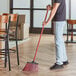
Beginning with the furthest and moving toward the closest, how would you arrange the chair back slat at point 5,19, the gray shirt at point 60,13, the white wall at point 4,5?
the white wall at point 4,5, the gray shirt at point 60,13, the chair back slat at point 5,19

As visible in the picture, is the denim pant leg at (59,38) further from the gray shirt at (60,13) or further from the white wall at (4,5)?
the white wall at (4,5)

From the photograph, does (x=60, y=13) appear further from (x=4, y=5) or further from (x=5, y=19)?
(x=4, y=5)

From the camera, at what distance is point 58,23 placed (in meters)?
4.16

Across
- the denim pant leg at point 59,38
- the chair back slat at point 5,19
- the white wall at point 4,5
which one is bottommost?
the denim pant leg at point 59,38

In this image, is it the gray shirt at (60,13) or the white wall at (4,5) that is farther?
the white wall at (4,5)

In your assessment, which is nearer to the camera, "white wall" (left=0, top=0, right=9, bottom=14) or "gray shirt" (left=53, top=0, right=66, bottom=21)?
"gray shirt" (left=53, top=0, right=66, bottom=21)

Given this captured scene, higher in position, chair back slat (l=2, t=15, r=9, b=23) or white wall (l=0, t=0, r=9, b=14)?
white wall (l=0, t=0, r=9, b=14)

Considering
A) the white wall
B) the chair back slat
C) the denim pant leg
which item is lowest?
the denim pant leg

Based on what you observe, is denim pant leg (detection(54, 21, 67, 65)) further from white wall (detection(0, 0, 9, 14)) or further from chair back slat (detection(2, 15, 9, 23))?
white wall (detection(0, 0, 9, 14))

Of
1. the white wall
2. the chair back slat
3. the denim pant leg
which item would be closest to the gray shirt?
the denim pant leg

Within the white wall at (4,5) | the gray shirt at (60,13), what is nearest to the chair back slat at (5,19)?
the gray shirt at (60,13)

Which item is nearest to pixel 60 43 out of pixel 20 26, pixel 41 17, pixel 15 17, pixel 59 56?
pixel 59 56

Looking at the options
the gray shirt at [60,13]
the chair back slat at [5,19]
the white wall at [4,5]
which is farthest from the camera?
the white wall at [4,5]

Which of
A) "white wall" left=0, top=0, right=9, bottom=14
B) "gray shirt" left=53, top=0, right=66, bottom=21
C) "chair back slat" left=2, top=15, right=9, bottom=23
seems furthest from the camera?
"white wall" left=0, top=0, right=9, bottom=14
